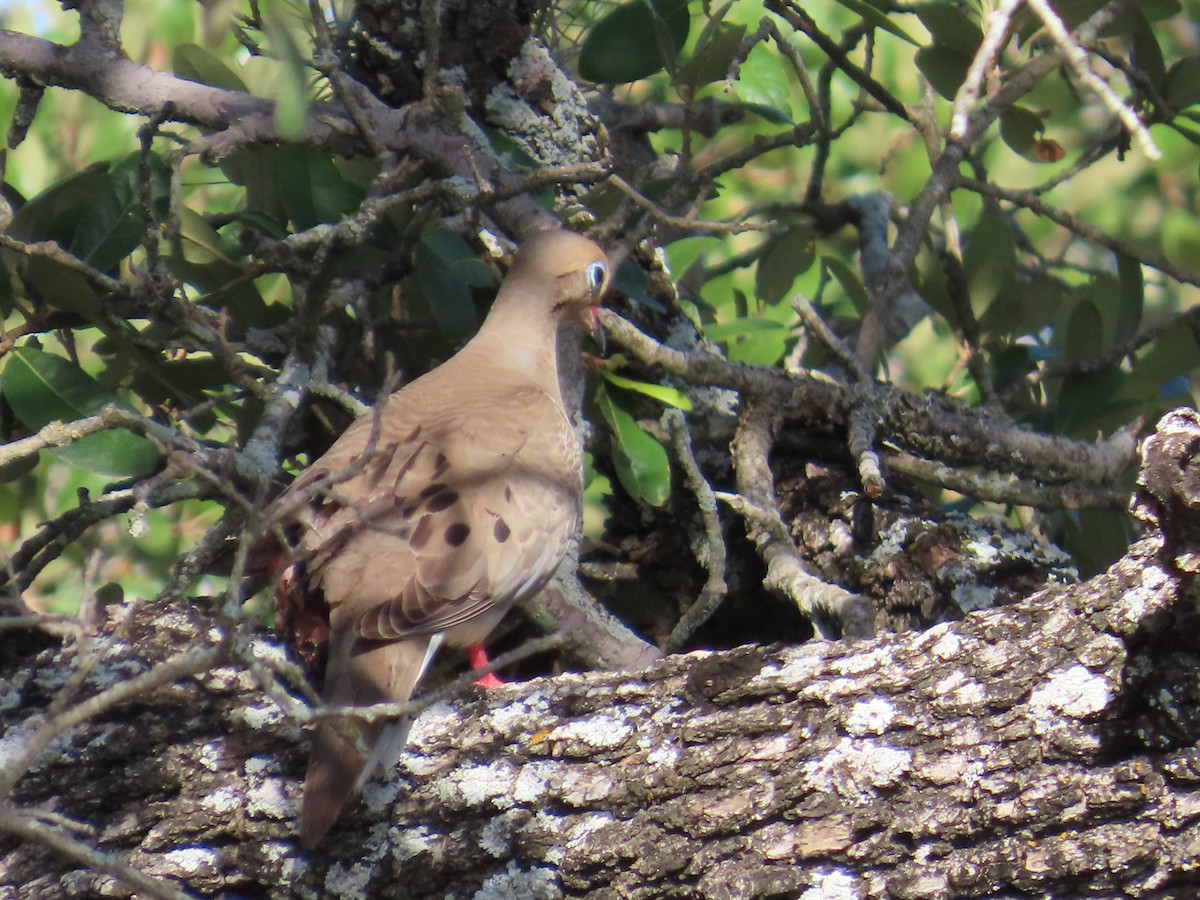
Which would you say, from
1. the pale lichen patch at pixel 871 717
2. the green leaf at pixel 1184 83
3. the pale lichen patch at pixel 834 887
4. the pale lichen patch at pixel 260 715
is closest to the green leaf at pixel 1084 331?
the green leaf at pixel 1184 83

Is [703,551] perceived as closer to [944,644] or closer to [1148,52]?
[944,644]

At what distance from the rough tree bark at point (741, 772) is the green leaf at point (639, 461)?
2.69 feet

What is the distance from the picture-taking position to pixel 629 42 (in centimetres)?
328

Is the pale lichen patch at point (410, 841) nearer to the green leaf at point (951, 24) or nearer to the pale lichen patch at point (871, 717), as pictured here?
the pale lichen patch at point (871, 717)

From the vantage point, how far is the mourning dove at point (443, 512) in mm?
2635

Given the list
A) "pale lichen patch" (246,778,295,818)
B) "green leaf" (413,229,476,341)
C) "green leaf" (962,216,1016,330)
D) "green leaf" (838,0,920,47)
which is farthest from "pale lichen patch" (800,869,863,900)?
"green leaf" (962,216,1016,330)

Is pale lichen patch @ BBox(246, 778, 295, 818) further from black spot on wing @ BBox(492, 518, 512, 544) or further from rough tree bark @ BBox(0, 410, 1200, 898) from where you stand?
black spot on wing @ BBox(492, 518, 512, 544)

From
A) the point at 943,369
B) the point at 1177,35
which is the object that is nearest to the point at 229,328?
the point at 943,369

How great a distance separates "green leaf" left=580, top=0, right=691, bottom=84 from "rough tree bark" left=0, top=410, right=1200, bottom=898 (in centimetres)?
164

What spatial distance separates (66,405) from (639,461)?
1.28 metres

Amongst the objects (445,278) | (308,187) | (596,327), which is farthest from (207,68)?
(596,327)

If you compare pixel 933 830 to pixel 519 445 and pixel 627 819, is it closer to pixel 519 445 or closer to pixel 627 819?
pixel 627 819

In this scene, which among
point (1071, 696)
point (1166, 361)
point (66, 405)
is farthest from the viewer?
point (1166, 361)

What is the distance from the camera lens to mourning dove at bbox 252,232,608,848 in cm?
263
